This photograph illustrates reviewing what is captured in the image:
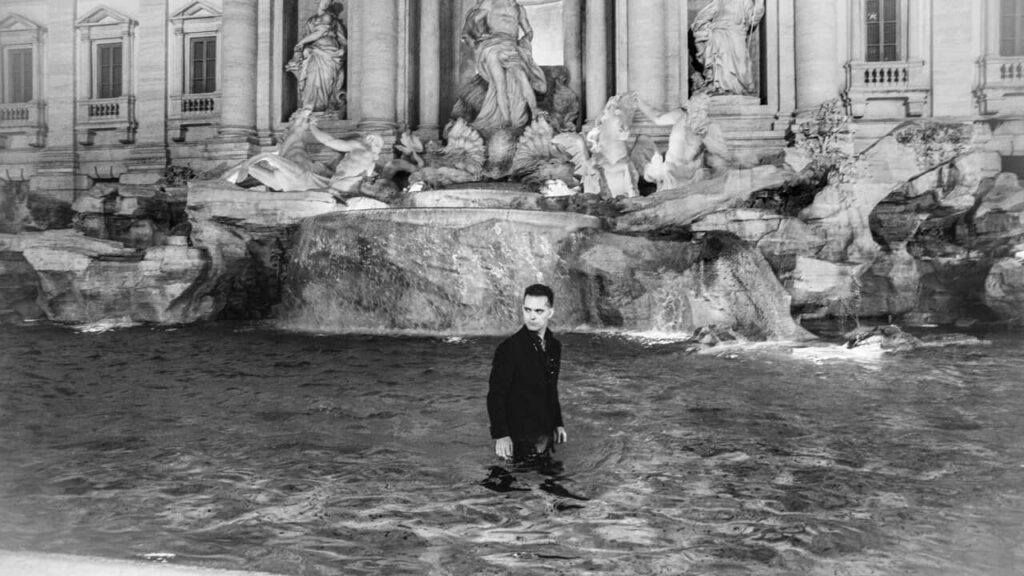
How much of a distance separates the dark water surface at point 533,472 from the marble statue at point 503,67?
8964 mm

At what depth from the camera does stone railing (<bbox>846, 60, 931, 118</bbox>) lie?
1492 centimetres

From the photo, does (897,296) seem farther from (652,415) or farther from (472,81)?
(472,81)

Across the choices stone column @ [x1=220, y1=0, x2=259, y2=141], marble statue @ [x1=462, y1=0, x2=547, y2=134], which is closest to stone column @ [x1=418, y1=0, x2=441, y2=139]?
marble statue @ [x1=462, y1=0, x2=547, y2=134]

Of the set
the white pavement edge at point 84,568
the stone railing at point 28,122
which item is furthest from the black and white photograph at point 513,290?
the stone railing at point 28,122

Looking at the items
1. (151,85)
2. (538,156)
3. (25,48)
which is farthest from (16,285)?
(25,48)

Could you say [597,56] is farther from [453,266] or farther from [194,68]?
[194,68]

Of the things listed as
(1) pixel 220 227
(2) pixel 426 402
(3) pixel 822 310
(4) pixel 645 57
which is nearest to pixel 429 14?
(4) pixel 645 57

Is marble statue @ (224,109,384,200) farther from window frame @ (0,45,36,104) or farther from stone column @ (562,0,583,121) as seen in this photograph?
window frame @ (0,45,36,104)

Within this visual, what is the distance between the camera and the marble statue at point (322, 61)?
16.5 m

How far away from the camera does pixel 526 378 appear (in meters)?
3.43

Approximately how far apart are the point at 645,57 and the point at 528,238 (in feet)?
21.5

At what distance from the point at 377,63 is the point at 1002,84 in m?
11.8

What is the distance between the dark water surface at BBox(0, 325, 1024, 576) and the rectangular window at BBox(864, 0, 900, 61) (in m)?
10.6

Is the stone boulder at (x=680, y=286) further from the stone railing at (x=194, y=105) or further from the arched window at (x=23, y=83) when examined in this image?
the arched window at (x=23, y=83)
